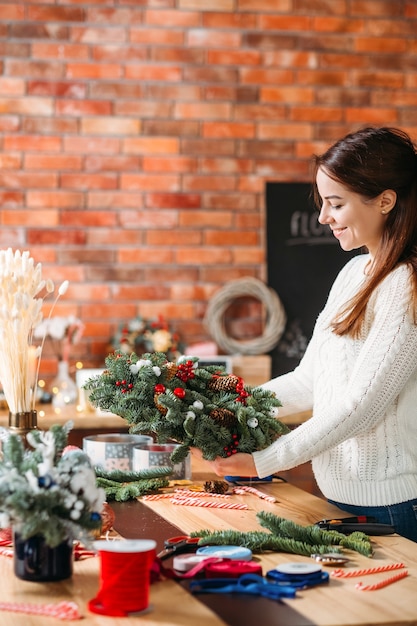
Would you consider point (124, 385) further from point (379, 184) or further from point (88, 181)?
point (88, 181)

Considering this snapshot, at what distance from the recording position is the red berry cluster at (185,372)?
2.25 metres

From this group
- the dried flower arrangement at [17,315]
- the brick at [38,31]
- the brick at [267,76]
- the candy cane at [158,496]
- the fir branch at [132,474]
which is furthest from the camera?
the brick at [267,76]

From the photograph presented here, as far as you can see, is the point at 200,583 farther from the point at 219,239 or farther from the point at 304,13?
the point at 304,13

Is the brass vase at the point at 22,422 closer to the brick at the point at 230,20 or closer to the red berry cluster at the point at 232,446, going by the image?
the red berry cluster at the point at 232,446

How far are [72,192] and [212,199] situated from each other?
26.5 inches

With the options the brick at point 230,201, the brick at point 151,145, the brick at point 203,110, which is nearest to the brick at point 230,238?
the brick at point 230,201

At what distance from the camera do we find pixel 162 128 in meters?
4.65

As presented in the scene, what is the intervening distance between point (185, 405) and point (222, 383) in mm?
126

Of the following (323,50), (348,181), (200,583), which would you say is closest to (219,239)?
(323,50)

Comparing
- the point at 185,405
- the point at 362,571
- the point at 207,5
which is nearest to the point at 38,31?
the point at 207,5

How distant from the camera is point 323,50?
15.8ft

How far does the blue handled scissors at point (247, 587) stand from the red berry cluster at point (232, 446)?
1.92 feet

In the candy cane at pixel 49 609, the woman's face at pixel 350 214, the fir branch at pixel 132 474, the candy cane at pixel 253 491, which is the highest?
the woman's face at pixel 350 214

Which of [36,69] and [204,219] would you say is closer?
[36,69]
